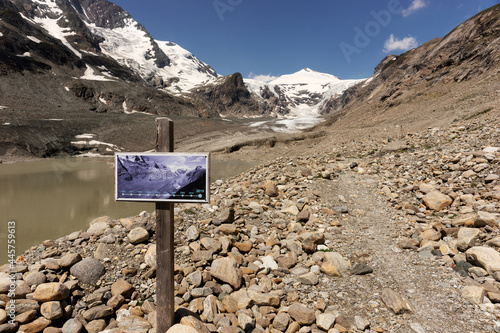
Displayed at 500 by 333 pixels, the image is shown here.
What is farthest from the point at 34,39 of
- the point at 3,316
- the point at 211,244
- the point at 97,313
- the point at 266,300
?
the point at 266,300

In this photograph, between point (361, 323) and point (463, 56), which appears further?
point (463, 56)

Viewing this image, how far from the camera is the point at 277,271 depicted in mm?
4969

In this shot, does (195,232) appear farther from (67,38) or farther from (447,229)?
(67,38)

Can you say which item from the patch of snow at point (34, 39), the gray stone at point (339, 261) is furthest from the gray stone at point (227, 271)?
the patch of snow at point (34, 39)

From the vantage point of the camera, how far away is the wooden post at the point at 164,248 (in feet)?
11.3

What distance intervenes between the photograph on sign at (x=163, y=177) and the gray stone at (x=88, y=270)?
92.0 inches

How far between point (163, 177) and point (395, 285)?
4.62 meters

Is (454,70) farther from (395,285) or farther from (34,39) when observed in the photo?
(34,39)

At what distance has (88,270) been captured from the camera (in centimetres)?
461

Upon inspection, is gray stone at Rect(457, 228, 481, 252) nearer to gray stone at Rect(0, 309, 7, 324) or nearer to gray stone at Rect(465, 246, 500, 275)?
gray stone at Rect(465, 246, 500, 275)

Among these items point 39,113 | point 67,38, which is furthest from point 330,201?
point 67,38

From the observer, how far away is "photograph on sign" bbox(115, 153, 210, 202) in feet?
10.7

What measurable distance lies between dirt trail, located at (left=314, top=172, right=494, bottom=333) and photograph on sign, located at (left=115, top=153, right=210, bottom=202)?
3243 millimetres

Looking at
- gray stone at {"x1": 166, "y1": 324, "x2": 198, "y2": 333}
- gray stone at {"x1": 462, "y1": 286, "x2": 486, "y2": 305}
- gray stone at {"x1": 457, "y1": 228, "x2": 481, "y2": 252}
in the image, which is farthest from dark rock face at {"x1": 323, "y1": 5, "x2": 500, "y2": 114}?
gray stone at {"x1": 166, "y1": 324, "x2": 198, "y2": 333}
